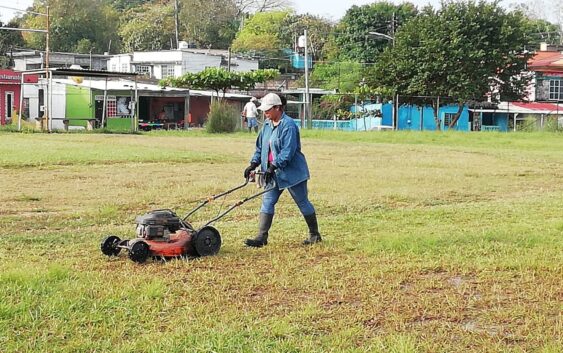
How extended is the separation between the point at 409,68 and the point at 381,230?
1399 inches

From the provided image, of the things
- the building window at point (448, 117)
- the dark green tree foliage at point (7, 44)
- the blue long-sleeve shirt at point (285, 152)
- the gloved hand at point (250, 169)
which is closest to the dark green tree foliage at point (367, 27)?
the building window at point (448, 117)

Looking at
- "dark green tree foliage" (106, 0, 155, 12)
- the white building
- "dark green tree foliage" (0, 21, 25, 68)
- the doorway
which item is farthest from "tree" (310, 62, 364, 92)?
"dark green tree foliage" (106, 0, 155, 12)

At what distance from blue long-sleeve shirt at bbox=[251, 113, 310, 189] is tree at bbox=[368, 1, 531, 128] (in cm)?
3475

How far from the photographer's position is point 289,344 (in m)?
4.56

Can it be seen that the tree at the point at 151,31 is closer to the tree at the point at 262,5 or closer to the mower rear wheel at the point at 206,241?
the tree at the point at 262,5

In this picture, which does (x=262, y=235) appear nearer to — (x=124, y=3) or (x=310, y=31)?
(x=310, y=31)

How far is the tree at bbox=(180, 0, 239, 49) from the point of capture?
74.1m

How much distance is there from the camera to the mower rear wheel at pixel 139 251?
683 cm

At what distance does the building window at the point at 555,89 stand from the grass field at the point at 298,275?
44.1m

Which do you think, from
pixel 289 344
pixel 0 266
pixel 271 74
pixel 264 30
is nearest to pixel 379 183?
pixel 0 266

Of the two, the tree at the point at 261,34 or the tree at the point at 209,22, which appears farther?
the tree at the point at 209,22

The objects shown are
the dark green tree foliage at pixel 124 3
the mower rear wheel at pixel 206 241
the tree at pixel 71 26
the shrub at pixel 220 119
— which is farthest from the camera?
the dark green tree foliage at pixel 124 3

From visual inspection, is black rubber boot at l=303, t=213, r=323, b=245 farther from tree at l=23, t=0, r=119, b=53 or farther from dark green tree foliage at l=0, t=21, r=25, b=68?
tree at l=23, t=0, r=119, b=53

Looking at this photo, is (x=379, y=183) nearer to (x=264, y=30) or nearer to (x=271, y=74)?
(x=271, y=74)
